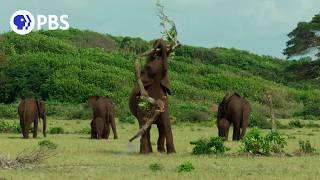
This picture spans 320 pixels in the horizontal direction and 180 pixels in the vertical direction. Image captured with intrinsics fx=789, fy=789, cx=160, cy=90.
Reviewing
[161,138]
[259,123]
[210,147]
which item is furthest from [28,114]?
[259,123]

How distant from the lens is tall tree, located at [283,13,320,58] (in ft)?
165

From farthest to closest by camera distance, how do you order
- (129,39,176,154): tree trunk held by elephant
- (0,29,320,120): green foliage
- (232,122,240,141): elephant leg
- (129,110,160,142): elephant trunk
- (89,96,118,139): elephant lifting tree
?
(0,29,320,120): green foliage, (89,96,118,139): elephant lifting tree, (232,122,240,141): elephant leg, (129,39,176,154): tree trunk held by elephant, (129,110,160,142): elephant trunk

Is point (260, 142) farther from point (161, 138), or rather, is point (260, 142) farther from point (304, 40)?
point (304, 40)

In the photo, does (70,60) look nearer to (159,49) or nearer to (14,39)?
(14,39)

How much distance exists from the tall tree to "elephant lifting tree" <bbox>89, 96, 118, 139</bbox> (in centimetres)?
2240

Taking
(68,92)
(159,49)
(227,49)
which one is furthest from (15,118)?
(227,49)

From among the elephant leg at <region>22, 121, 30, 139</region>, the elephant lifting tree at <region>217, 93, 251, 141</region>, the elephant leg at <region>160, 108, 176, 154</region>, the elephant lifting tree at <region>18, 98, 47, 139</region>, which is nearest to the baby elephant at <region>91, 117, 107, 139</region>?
the elephant lifting tree at <region>18, 98, 47, 139</region>

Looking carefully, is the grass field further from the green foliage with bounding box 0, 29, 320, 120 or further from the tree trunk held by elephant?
the green foliage with bounding box 0, 29, 320, 120

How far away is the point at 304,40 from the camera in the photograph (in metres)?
50.8

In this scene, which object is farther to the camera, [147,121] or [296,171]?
[147,121]

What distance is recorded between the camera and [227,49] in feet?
333

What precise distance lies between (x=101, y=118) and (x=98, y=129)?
0.69 m

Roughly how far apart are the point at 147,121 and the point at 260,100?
174 ft

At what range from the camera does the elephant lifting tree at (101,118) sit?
96.9 ft
